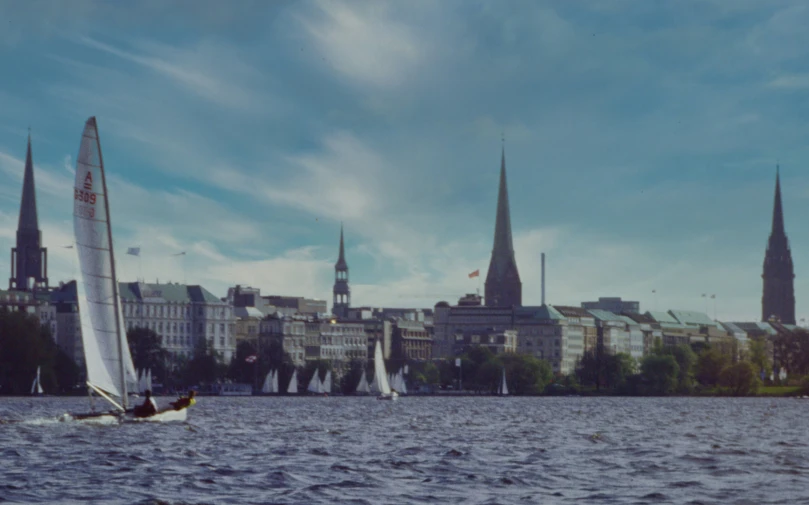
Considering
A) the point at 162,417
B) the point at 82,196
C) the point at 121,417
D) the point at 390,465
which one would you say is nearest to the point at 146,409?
the point at 121,417

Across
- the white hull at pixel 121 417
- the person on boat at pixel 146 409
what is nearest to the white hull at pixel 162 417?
the white hull at pixel 121 417

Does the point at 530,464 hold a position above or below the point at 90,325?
below

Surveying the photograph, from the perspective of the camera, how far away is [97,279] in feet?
295

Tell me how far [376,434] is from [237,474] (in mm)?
37057

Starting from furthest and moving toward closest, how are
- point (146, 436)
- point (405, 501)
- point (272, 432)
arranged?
1. point (272, 432)
2. point (146, 436)
3. point (405, 501)

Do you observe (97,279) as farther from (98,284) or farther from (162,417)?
(162,417)

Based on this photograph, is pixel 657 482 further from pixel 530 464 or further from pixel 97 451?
pixel 97 451

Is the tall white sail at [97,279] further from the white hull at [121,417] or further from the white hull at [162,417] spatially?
the white hull at [162,417]

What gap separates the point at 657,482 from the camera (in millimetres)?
61438

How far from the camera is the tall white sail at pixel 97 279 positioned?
3479 inches

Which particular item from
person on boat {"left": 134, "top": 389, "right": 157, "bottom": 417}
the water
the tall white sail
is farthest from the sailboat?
the water

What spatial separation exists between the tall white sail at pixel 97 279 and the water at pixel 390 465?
328 centimetres

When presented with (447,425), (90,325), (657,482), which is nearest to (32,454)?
(90,325)

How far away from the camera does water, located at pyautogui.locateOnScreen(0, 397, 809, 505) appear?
2185 inches
